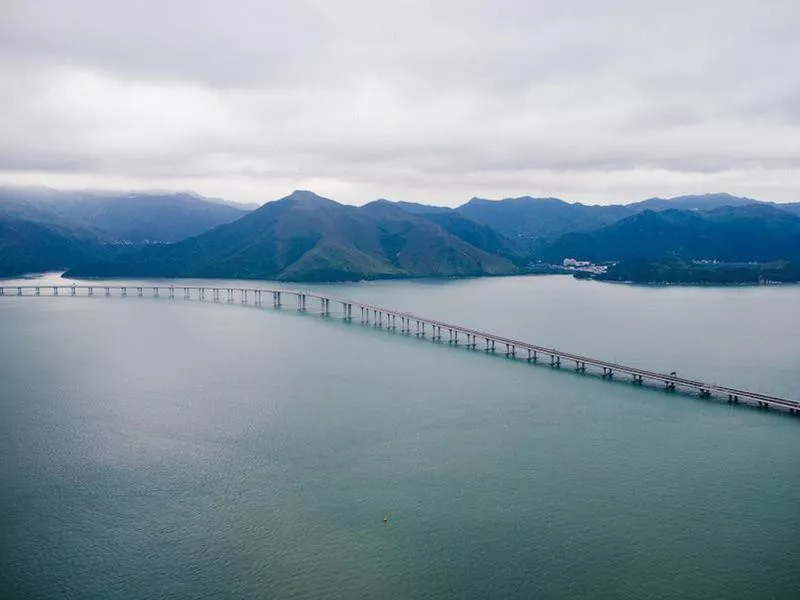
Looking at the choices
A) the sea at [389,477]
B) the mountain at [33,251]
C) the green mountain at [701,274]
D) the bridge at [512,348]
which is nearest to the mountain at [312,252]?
the mountain at [33,251]

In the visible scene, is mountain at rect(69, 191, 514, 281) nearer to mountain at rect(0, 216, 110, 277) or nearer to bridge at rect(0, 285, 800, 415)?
mountain at rect(0, 216, 110, 277)

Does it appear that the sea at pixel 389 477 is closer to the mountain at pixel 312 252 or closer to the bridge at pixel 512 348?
the bridge at pixel 512 348

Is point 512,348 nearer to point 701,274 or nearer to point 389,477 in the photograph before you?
point 389,477

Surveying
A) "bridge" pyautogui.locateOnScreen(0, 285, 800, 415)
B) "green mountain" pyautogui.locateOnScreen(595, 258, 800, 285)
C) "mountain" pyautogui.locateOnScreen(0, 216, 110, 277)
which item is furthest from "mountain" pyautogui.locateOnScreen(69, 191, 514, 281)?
"bridge" pyautogui.locateOnScreen(0, 285, 800, 415)

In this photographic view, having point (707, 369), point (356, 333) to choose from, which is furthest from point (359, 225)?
point (707, 369)

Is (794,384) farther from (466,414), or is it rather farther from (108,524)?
(108,524)
